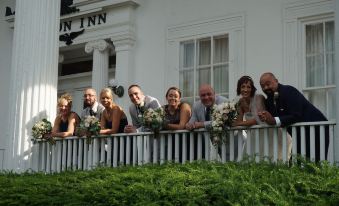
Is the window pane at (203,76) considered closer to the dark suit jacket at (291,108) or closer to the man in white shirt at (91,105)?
the man in white shirt at (91,105)

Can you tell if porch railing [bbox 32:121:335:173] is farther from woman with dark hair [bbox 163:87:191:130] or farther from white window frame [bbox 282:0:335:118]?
white window frame [bbox 282:0:335:118]

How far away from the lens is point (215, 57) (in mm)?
10750

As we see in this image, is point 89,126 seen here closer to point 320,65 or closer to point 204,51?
point 204,51

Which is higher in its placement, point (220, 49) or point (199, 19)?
point (199, 19)

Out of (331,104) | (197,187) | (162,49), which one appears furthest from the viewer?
(162,49)

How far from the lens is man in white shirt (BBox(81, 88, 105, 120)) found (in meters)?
8.70

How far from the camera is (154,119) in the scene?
7.47 m

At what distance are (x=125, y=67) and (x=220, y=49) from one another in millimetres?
2140

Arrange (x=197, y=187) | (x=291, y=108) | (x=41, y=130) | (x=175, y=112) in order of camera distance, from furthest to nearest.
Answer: (x=41, y=130) → (x=175, y=112) → (x=291, y=108) → (x=197, y=187)

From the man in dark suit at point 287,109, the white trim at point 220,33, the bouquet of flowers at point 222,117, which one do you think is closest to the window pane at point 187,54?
the white trim at point 220,33

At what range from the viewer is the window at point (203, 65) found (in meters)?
10.6

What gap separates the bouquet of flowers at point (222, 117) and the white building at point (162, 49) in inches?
108

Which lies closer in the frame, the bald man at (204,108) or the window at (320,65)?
the bald man at (204,108)

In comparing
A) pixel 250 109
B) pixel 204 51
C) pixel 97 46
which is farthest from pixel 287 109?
pixel 97 46
